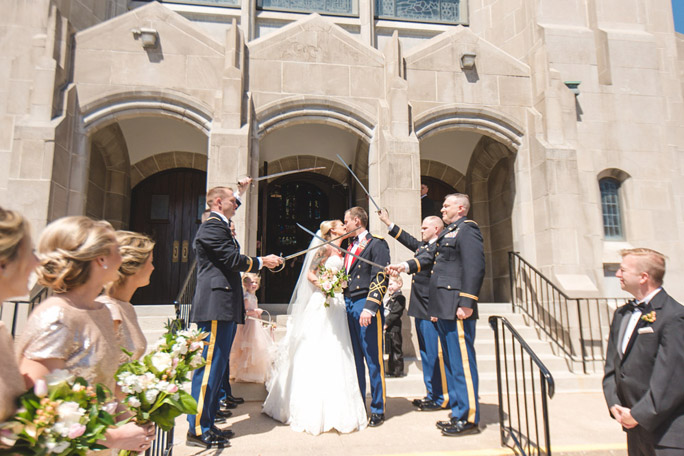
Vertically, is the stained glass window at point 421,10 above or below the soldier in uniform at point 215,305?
above

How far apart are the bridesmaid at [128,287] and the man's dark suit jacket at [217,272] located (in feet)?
4.89

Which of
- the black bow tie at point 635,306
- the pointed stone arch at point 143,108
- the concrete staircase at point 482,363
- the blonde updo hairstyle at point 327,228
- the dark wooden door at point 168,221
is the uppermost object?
the pointed stone arch at point 143,108

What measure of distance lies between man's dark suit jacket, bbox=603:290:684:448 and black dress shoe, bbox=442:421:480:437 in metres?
1.56

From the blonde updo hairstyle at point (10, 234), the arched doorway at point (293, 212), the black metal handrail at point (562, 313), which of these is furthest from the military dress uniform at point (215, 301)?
the arched doorway at point (293, 212)

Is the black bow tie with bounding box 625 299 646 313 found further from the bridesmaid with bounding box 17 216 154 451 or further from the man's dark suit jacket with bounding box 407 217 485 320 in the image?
the bridesmaid with bounding box 17 216 154 451

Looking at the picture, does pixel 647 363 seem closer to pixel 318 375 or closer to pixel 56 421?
pixel 318 375

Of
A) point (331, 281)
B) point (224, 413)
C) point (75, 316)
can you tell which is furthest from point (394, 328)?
point (75, 316)

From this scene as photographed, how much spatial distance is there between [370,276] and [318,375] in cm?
112

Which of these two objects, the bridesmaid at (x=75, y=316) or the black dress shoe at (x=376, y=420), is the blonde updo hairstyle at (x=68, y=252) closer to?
the bridesmaid at (x=75, y=316)

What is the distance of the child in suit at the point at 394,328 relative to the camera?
6.48 metres

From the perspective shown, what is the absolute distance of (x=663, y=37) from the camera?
11.0 m

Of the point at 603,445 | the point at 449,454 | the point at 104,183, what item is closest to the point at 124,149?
the point at 104,183

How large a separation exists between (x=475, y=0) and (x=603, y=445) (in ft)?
37.0

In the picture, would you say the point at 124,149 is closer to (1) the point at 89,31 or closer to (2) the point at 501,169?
(1) the point at 89,31
